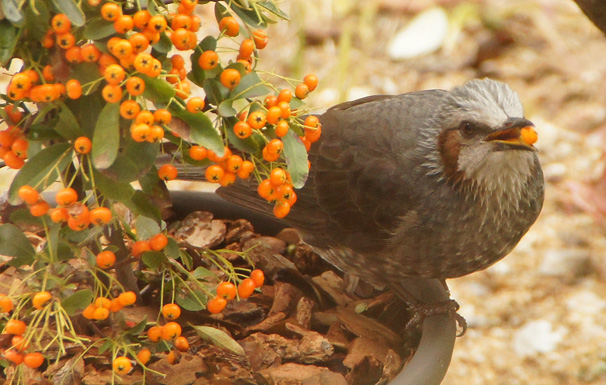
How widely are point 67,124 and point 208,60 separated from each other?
28 centimetres

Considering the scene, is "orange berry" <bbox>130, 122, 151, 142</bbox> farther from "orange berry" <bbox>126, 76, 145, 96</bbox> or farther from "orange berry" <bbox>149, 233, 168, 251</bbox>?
"orange berry" <bbox>149, 233, 168, 251</bbox>

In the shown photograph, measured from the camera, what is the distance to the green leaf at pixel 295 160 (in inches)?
58.2

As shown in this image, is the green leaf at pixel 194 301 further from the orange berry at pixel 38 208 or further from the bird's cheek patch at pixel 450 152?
the bird's cheek patch at pixel 450 152

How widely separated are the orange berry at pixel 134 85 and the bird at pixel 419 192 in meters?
1.03

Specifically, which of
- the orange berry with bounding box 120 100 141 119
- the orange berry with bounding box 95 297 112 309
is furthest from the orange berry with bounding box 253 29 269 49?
the orange berry with bounding box 95 297 112 309

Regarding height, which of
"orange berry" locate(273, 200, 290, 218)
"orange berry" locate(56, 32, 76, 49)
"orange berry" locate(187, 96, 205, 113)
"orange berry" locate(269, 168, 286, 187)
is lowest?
"orange berry" locate(273, 200, 290, 218)

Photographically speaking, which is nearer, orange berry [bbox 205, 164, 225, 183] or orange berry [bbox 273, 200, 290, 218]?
orange berry [bbox 205, 164, 225, 183]

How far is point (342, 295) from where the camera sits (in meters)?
2.31

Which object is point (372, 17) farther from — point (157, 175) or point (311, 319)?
point (157, 175)

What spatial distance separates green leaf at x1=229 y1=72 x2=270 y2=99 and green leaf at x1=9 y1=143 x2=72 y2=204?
1.10ft

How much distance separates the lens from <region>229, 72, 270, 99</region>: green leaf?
1.49 meters

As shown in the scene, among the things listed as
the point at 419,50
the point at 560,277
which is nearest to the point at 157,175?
the point at 560,277

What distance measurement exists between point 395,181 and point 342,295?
38cm

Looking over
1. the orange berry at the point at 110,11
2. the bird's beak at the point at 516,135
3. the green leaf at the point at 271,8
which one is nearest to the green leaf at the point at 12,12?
the orange berry at the point at 110,11
